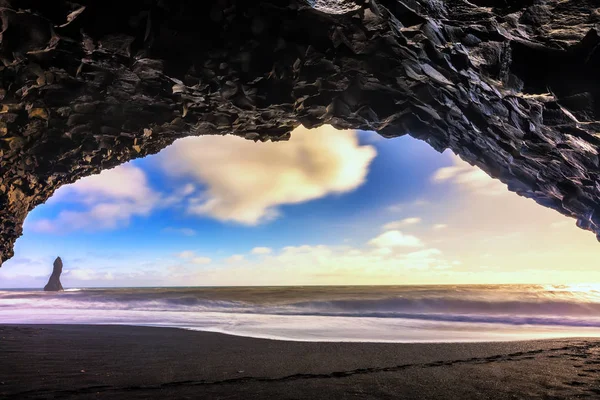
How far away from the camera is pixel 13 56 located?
22.0 feet

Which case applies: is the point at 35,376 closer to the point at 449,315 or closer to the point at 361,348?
the point at 361,348

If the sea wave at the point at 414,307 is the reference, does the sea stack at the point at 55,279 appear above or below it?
below

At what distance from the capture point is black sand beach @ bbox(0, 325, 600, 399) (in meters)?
3.62

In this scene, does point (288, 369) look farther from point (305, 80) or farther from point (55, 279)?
point (55, 279)

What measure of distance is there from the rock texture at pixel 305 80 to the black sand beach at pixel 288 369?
364cm

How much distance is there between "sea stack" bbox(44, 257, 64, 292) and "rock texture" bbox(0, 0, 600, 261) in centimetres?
4620

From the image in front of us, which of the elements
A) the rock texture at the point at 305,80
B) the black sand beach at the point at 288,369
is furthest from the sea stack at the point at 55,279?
the black sand beach at the point at 288,369

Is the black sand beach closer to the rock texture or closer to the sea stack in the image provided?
the rock texture

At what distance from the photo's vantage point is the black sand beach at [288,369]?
3.62 metres

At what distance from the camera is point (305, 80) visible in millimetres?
8203

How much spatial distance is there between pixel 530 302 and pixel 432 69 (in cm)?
1773

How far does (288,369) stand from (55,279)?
57.0 m

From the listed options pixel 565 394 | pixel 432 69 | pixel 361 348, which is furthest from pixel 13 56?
pixel 565 394

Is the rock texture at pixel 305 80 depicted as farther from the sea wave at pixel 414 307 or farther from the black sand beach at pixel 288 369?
the sea wave at pixel 414 307
